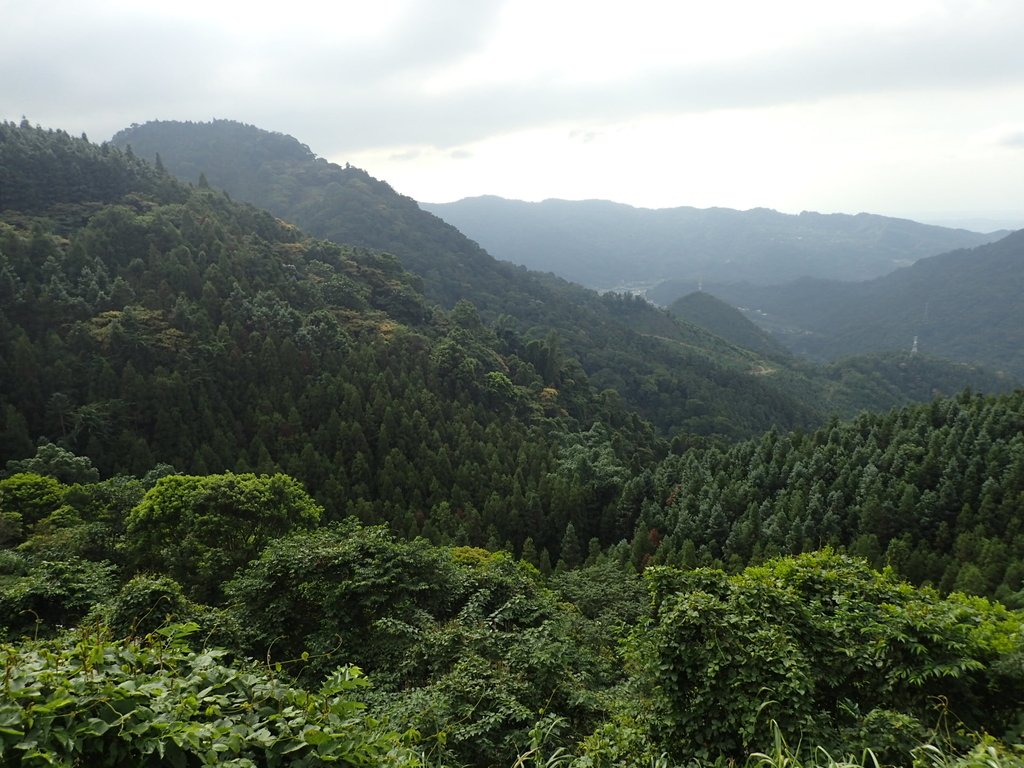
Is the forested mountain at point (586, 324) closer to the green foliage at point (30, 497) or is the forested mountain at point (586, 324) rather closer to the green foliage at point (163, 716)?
the green foliage at point (30, 497)

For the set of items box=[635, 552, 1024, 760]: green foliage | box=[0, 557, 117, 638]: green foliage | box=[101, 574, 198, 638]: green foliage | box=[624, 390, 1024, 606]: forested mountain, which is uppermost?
box=[635, 552, 1024, 760]: green foliage

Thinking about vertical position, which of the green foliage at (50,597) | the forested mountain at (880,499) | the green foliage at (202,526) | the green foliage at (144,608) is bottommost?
the forested mountain at (880,499)

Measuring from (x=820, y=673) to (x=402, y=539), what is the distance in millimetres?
17268

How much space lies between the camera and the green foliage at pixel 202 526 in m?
20.8

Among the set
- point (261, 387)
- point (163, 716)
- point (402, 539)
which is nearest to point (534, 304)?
point (261, 387)

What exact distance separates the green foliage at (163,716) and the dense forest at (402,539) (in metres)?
0.03

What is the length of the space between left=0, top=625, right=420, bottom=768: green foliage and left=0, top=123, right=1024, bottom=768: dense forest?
0.09 ft

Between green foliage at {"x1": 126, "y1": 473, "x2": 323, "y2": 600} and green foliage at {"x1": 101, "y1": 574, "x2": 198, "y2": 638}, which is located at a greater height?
green foliage at {"x1": 101, "y1": 574, "x2": 198, "y2": 638}

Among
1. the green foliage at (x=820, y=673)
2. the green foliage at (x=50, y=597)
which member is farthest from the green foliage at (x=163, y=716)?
the green foliage at (x=50, y=597)

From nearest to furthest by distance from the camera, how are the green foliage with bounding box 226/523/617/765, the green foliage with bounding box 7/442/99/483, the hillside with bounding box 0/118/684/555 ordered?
the green foliage with bounding box 226/523/617/765, the green foliage with bounding box 7/442/99/483, the hillside with bounding box 0/118/684/555

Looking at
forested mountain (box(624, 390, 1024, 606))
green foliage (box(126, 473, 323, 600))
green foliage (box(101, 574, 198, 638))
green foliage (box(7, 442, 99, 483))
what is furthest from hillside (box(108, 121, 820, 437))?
green foliage (box(101, 574, 198, 638))

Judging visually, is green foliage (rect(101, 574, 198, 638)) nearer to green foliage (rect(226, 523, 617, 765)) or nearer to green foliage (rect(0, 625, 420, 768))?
green foliage (rect(226, 523, 617, 765))

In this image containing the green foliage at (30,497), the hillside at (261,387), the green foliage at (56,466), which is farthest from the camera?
the hillside at (261,387)

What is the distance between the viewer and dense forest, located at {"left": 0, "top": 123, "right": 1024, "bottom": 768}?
5920mm
